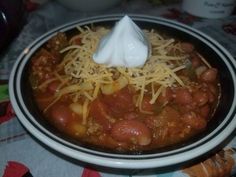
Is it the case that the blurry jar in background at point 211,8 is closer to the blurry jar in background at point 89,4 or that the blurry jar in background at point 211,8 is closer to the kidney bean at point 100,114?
the blurry jar in background at point 89,4

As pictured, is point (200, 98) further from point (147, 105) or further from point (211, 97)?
point (147, 105)

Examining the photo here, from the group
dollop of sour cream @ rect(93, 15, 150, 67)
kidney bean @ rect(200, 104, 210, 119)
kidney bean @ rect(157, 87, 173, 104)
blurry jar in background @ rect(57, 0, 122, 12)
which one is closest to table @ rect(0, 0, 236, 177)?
blurry jar in background @ rect(57, 0, 122, 12)

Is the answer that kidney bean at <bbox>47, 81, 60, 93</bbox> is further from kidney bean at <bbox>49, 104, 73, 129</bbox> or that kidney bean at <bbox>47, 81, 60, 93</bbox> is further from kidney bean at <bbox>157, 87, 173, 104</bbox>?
kidney bean at <bbox>157, 87, 173, 104</bbox>

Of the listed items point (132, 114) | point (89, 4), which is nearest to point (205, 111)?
point (132, 114)

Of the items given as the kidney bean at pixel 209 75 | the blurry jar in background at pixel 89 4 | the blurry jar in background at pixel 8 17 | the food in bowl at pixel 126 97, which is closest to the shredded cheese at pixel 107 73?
the food in bowl at pixel 126 97

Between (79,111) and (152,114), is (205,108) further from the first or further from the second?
(79,111)

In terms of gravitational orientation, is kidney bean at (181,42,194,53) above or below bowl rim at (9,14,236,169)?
above
